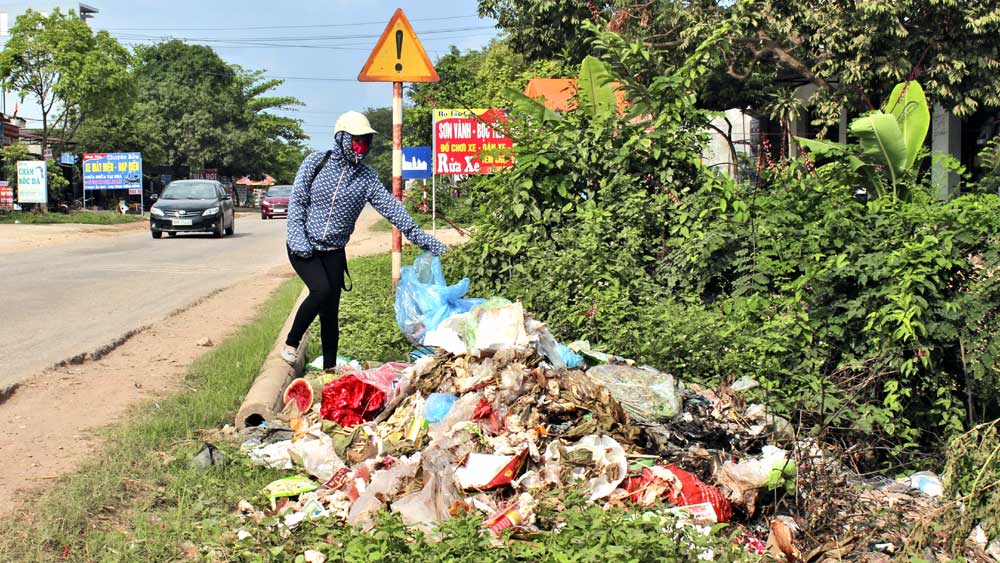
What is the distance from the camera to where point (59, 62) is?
119 feet

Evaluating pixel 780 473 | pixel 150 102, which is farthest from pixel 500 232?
pixel 150 102

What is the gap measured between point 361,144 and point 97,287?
7489 mm

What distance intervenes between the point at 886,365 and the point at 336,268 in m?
3.65

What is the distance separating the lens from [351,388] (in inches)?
229

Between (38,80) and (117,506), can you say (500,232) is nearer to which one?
(117,506)

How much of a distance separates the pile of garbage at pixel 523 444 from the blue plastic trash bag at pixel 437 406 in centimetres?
1

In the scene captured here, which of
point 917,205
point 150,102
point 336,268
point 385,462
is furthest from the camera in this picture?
point 150,102

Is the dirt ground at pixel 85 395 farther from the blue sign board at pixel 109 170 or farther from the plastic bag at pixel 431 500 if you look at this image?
the blue sign board at pixel 109 170

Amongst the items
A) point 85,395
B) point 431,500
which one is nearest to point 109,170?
point 85,395

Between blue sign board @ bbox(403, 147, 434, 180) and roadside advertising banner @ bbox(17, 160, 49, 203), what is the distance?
17.9 meters

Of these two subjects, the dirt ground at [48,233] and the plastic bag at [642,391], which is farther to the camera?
the dirt ground at [48,233]

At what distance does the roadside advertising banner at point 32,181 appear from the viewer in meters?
33.2

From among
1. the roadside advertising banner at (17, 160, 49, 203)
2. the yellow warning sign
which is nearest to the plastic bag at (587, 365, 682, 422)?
the yellow warning sign

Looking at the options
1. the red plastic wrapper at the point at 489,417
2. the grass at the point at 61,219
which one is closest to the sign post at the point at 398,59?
the red plastic wrapper at the point at 489,417
